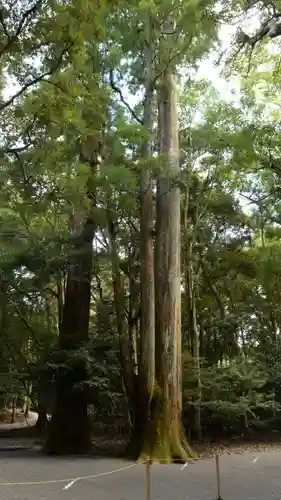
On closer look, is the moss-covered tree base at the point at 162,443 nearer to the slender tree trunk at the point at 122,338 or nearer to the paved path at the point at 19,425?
the slender tree trunk at the point at 122,338

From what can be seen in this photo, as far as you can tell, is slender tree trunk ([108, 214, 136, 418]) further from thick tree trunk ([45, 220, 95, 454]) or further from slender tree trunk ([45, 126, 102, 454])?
thick tree trunk ([45, 220, 95, 454])

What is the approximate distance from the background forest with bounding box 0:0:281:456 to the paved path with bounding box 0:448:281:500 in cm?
116

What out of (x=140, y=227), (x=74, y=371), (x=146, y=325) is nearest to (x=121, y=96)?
(x=140, y=227)

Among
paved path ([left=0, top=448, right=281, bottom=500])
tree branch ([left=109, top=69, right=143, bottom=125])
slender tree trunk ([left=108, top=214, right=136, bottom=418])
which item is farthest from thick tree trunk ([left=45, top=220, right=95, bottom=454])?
tree branch ([left=109, top=69, right=143, bottom=125])

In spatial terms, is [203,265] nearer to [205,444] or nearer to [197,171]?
[197,171]

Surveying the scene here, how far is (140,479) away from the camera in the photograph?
8781mm

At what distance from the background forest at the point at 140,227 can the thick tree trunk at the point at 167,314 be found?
5 cm

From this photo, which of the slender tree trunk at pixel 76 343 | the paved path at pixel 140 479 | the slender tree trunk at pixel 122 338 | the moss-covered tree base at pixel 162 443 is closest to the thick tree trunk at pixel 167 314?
the moss-covered tree base at pixel 162 443

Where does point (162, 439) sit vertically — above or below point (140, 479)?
above

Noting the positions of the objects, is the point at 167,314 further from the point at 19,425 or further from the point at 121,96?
the point at 19,425

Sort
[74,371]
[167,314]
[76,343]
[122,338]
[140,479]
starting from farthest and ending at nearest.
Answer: [76,343], [74,371], [122,338], [167,314], [140,479]

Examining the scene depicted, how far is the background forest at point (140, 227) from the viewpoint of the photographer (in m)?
9.38

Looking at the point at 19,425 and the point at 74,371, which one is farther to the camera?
the point at 19,425

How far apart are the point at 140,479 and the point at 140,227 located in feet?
20.3
